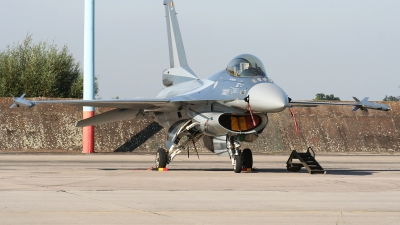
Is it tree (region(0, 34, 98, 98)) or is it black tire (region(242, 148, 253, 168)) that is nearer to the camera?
black tire (region(242, 148, 253, 168))

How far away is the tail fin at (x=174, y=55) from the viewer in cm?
2430

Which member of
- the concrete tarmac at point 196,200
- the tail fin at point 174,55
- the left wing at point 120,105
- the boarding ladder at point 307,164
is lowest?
the concrete tarmac at point 196,200

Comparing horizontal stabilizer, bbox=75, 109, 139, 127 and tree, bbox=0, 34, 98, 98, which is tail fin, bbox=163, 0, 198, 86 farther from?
tree, bbox=0, 34, 98, 98

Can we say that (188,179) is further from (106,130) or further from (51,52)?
(51,52)

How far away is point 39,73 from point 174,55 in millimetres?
22899

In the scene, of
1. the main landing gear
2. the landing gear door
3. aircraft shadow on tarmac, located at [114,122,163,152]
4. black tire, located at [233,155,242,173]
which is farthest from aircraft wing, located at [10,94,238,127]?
aircraft shadow on tarmac, located at [114,122,163,152]

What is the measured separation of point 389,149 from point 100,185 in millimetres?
26696

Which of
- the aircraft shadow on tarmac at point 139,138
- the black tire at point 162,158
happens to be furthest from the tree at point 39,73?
the black tire at point 162,158

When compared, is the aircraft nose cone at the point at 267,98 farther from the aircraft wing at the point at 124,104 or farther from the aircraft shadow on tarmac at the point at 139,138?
the aircraft shadow on tarmac at the point at 139,138

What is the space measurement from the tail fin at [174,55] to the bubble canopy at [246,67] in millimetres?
4485

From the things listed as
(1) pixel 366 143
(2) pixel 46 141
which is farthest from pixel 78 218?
(1) pixel 366 143

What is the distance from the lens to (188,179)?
16.2 m

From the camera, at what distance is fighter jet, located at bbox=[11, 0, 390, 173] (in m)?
18.3

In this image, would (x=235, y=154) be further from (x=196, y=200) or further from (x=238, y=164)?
(x=196, y=200)
